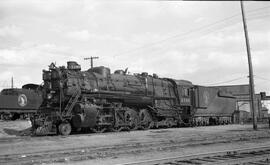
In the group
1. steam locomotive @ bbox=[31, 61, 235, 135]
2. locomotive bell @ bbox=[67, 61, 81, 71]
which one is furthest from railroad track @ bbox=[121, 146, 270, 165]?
locomotive bell @ bbox=[67, 61, 81, 71]

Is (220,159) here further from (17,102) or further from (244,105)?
(244,105)

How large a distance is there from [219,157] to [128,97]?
A: 12.8 m

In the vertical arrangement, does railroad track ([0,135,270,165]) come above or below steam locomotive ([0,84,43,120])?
below

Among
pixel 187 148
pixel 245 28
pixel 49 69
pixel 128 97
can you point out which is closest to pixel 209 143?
pixel 187 148

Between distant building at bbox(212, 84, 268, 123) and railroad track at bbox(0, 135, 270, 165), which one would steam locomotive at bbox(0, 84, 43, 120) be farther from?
railroad track at bbox(0, 135, 270, 165)

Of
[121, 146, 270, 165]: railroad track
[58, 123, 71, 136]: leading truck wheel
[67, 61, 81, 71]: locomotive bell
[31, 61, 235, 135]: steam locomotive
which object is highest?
[67, 61, 81, 71]: locomotive bell

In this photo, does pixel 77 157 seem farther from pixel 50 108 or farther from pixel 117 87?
pixel 117 87

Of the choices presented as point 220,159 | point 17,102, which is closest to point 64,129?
point 220,159

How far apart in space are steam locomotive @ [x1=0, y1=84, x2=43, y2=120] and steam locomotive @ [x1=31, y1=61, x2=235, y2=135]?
10281 millimetres

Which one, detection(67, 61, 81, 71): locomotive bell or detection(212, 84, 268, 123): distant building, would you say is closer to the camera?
detection(67, 61, 81, 71): locomotive bell

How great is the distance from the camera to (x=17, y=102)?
97.9 feet

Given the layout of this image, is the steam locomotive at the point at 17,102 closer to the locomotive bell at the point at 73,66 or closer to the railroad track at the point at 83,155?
the locomotive bell at the point at 73,66

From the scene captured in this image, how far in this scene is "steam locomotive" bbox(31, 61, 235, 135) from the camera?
18422mm

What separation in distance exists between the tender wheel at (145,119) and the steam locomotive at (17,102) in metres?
10.8
